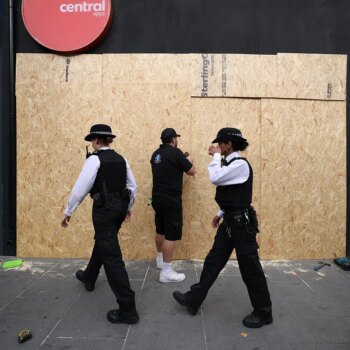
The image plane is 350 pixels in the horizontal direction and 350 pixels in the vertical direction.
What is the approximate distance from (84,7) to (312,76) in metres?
3.82

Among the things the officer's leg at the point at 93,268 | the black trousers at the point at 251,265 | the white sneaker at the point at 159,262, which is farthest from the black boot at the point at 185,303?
the white sneaker at the point at 159,262

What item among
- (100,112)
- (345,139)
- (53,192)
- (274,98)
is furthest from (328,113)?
(53,192)

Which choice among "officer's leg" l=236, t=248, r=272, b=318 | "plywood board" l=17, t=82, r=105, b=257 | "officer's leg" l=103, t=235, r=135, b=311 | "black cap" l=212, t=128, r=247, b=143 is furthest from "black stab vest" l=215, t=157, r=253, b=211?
"plywood board" l=17, t=82, r=105, b=257

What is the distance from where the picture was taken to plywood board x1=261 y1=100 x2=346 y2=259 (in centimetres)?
485

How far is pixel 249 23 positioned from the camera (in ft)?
16.3

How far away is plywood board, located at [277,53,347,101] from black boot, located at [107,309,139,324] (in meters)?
3.83

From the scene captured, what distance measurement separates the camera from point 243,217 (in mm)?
2957

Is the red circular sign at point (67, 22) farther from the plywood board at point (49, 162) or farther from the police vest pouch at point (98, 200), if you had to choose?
the police vest pouch at point (98, 200)

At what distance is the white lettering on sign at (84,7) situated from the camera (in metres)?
4.82

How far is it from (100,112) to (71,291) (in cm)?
268

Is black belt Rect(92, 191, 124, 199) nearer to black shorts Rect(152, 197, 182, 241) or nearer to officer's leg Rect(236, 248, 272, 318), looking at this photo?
black shorts Rect(152, 197, 182, 241)

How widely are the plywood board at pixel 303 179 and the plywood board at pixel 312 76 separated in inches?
5.6

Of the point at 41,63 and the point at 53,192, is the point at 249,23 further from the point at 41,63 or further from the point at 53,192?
the point at 53,192

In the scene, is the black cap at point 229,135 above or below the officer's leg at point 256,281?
above
